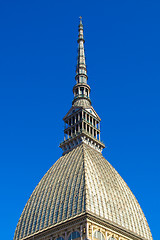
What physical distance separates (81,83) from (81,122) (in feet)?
53.3

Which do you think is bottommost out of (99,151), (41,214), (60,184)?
(41,214)

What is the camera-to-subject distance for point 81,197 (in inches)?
2857

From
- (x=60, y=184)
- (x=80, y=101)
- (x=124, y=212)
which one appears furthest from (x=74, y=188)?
(x=80, y=101)

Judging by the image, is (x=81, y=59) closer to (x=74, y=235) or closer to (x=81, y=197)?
(x=81, y=197)

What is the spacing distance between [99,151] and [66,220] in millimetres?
27801

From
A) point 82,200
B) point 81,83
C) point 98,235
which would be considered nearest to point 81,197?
point 82,200

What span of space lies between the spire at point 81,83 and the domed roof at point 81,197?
54.2ft

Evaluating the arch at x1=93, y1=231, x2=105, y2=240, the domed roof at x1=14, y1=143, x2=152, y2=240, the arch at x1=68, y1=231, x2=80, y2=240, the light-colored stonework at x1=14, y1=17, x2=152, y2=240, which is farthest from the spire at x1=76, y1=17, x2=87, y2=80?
the arch at x1=68, y1=231, x2=80, y2=240

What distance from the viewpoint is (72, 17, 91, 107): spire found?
4102 inches

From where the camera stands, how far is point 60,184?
81.6 meters

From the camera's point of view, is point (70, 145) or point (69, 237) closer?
point (69, 237)

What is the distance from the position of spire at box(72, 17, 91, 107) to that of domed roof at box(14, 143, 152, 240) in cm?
1652

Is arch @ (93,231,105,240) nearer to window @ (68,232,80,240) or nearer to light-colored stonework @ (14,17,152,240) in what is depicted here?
light-colored stonework @ (14,17,152,240)

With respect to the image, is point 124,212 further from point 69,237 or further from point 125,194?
point 69,237
